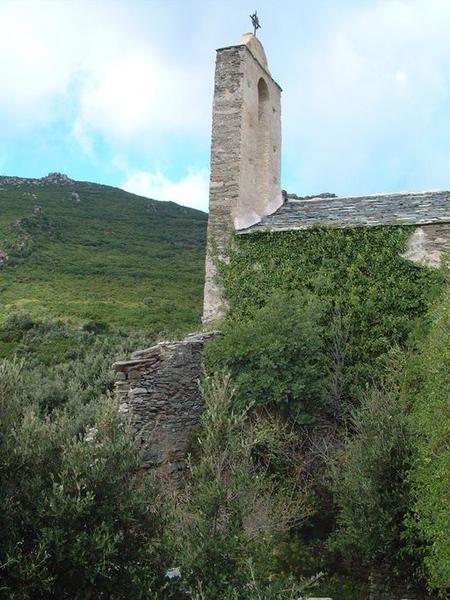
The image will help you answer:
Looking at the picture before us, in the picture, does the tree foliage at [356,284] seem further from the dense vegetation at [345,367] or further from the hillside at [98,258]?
the hillside at [98,258]

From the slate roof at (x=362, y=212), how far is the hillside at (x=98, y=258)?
49.1 ft

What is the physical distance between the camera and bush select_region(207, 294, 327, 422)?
1145cm

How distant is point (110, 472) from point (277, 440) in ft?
16.4

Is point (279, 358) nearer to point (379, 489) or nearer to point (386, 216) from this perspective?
point (379, 489)

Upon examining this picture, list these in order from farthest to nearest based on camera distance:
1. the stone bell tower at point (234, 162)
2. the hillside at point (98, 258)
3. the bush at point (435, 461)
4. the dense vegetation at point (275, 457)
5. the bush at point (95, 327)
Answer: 1. the hillside at point (98, 258)
2. the bush at point (95, 327)
3. the stone bell tower at point (234, 162)
4. the bush at point (435, 461)
5. the dense vegetation at point (275, 457)

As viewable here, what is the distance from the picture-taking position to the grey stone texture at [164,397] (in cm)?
1205

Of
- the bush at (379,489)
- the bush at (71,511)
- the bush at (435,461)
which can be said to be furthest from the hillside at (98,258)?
the bush at (71,511)

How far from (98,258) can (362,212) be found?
30.6 m

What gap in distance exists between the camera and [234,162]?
1449cm

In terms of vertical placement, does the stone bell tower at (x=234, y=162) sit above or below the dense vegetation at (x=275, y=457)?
above

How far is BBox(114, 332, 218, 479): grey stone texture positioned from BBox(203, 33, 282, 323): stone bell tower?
187cm

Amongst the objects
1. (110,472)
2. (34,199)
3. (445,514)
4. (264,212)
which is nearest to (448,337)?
(445,514)

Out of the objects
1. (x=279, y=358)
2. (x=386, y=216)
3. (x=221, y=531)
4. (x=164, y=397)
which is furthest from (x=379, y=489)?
(x=386, y=216)

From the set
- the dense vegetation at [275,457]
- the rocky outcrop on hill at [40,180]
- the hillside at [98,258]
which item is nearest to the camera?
the dense vegetation at [275,457]
